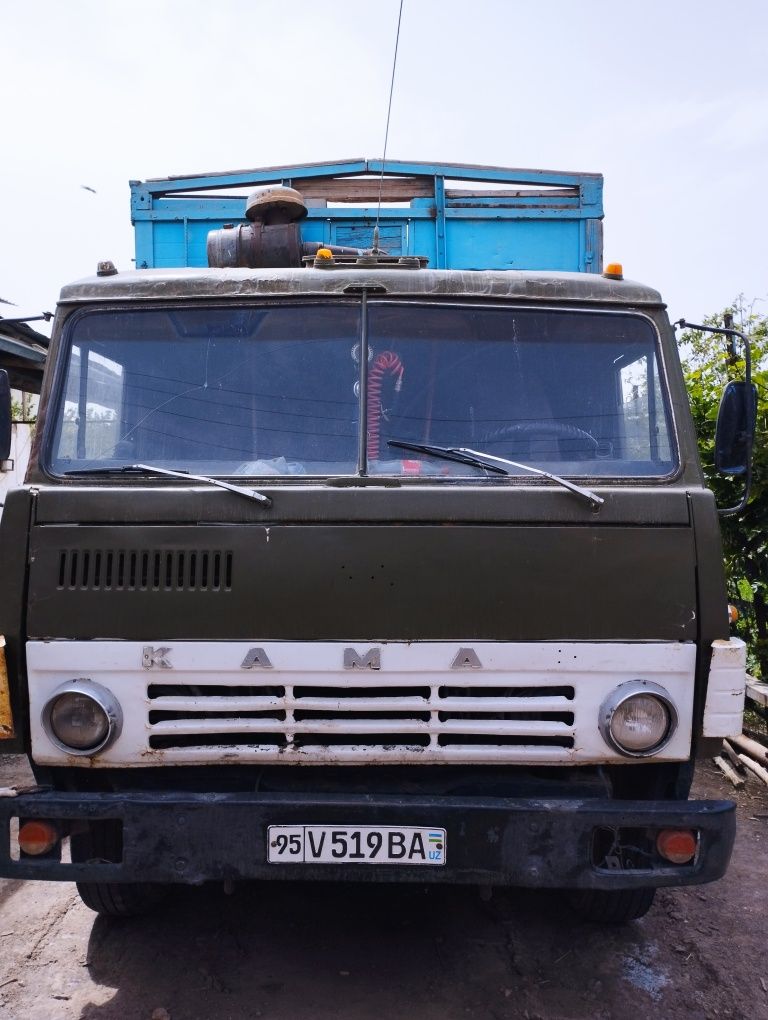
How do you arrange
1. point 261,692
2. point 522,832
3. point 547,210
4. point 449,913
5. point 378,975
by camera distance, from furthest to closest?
point 547,210 → point 449,913 → point 378,975 → point 261,692 → point 522,832

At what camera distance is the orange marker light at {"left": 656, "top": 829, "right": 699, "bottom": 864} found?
277 cm

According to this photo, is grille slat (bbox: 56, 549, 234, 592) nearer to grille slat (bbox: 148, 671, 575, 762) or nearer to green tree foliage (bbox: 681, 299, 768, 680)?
grille slat (bbox: 148, 671, 575, 762)

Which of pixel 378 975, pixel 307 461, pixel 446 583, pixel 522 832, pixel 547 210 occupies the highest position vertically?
pixel 547 210

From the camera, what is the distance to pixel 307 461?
3.03 m

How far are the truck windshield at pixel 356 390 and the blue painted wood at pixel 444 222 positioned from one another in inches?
59.3

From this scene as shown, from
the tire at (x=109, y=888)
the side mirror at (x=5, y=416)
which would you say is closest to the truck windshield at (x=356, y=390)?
the side mirror at (x=5, y=416)

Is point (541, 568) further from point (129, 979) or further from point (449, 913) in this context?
point (129, 979)

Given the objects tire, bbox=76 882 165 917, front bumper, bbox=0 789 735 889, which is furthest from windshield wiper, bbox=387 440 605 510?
tire, bbox=76 882 165 917

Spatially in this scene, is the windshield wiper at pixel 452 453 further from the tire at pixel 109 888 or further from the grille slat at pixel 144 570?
the tire at pixel 109 888

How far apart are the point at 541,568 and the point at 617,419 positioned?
708 millimetres

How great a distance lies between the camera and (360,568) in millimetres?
2807

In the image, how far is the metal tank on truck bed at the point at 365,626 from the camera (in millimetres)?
2709

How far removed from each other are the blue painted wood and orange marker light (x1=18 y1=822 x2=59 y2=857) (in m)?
2.98

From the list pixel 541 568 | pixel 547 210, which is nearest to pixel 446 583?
pixel 541 568
